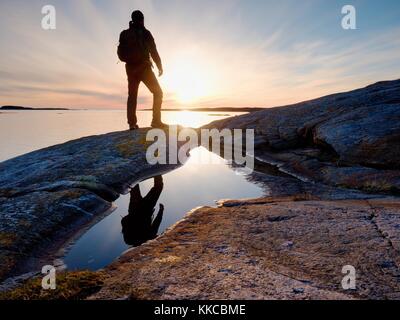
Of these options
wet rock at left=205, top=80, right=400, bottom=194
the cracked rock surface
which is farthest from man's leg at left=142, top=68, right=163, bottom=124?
wet rock at left=205, top=80, right=400, bottom=194

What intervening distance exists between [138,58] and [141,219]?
8786 mm

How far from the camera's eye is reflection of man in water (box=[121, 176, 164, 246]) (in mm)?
6361

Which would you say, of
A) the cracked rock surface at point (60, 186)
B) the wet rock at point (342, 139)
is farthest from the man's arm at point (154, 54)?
the wet rock at point (342, 139)

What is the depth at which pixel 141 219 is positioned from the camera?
7414mm

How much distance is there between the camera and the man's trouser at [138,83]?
14.1 m

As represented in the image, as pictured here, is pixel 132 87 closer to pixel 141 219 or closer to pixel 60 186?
pixel 60 186

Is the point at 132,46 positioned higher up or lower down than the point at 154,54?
higher up

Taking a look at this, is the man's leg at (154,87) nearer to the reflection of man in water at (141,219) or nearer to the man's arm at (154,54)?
the man's arm at (154,54)

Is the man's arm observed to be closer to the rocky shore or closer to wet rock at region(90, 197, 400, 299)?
the rocky shore

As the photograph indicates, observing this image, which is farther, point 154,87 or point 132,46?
point 154,87

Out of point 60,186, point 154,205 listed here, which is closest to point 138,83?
point 60,186

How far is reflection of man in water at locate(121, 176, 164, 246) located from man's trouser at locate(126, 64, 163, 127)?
6.00 m

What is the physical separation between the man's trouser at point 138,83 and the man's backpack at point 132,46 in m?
0.51
